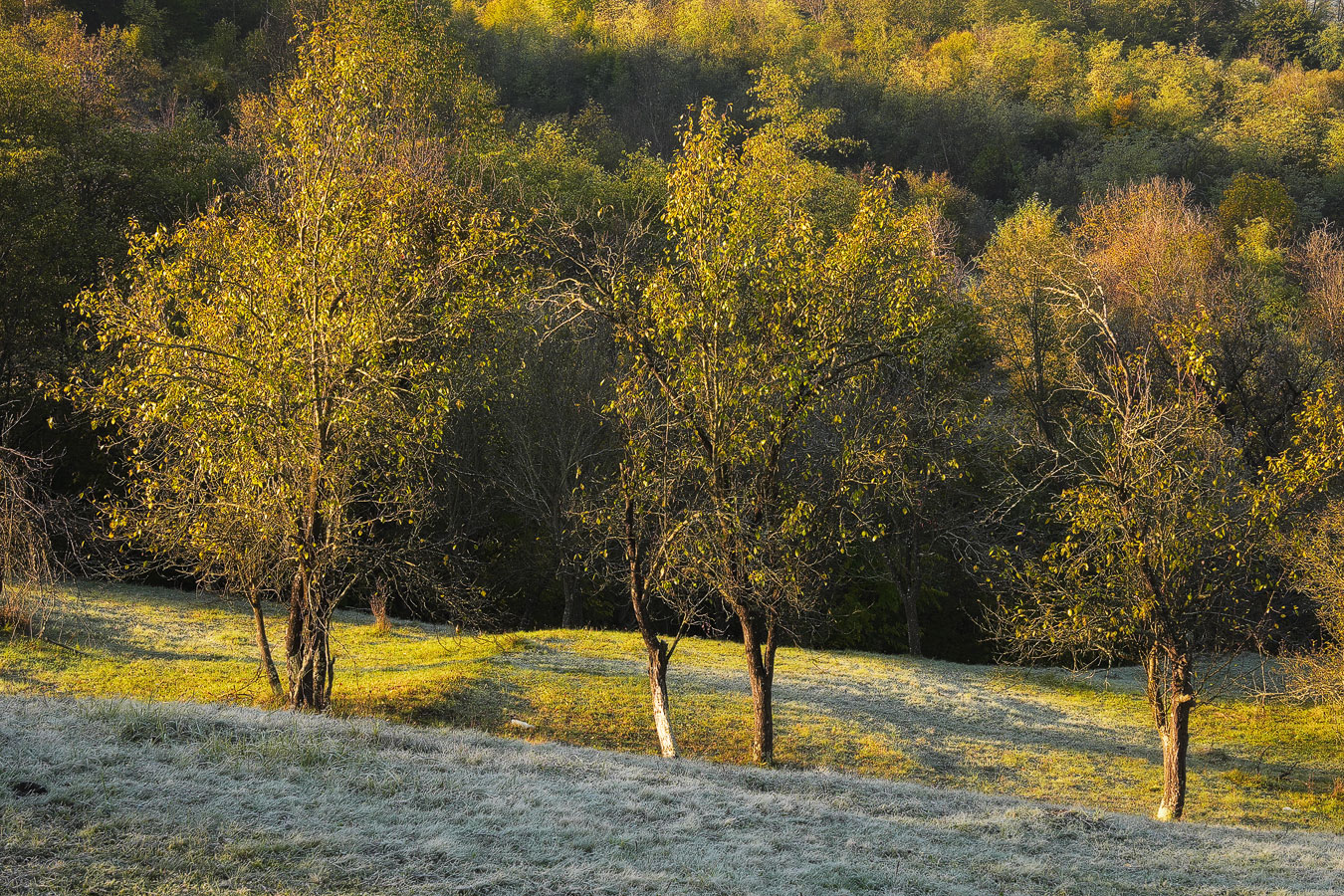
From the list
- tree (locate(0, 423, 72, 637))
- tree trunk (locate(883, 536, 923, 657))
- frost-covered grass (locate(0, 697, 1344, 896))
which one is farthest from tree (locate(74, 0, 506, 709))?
tree trunk (locate(883, 536, 923, 657))

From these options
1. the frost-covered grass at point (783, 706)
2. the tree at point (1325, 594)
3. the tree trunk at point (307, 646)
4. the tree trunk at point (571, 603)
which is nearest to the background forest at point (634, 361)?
the tree trunk at point (307, 646)

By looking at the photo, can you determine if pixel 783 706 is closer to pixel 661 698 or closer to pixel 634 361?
pixel 661 698

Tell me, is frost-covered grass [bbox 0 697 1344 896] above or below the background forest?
below

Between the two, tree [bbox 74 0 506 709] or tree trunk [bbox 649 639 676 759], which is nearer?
tree [bbox 74 0 506 709]

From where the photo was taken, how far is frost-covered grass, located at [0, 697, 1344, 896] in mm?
7508

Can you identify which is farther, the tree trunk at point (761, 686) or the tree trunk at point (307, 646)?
the tree trunk at point (761, 686)

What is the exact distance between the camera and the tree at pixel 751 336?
15883mm

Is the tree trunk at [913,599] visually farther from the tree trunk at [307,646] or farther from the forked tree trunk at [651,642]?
the tree trunk at [307,646]

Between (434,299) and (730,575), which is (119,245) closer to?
(434,299)

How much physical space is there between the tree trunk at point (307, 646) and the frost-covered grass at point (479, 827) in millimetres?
→ 2919

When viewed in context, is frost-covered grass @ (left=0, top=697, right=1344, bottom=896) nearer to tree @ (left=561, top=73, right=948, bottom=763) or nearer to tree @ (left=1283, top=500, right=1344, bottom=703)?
tree @ (left=561, top=73, right=948, bottom=763)

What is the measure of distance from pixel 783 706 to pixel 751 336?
10.6m

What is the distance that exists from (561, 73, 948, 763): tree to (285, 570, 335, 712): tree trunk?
18.5 feet

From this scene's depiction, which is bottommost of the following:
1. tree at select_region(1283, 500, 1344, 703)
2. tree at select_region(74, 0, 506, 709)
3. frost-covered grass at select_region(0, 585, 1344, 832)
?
frost-covered grass at select_region(0, 585, 1344, 832)
